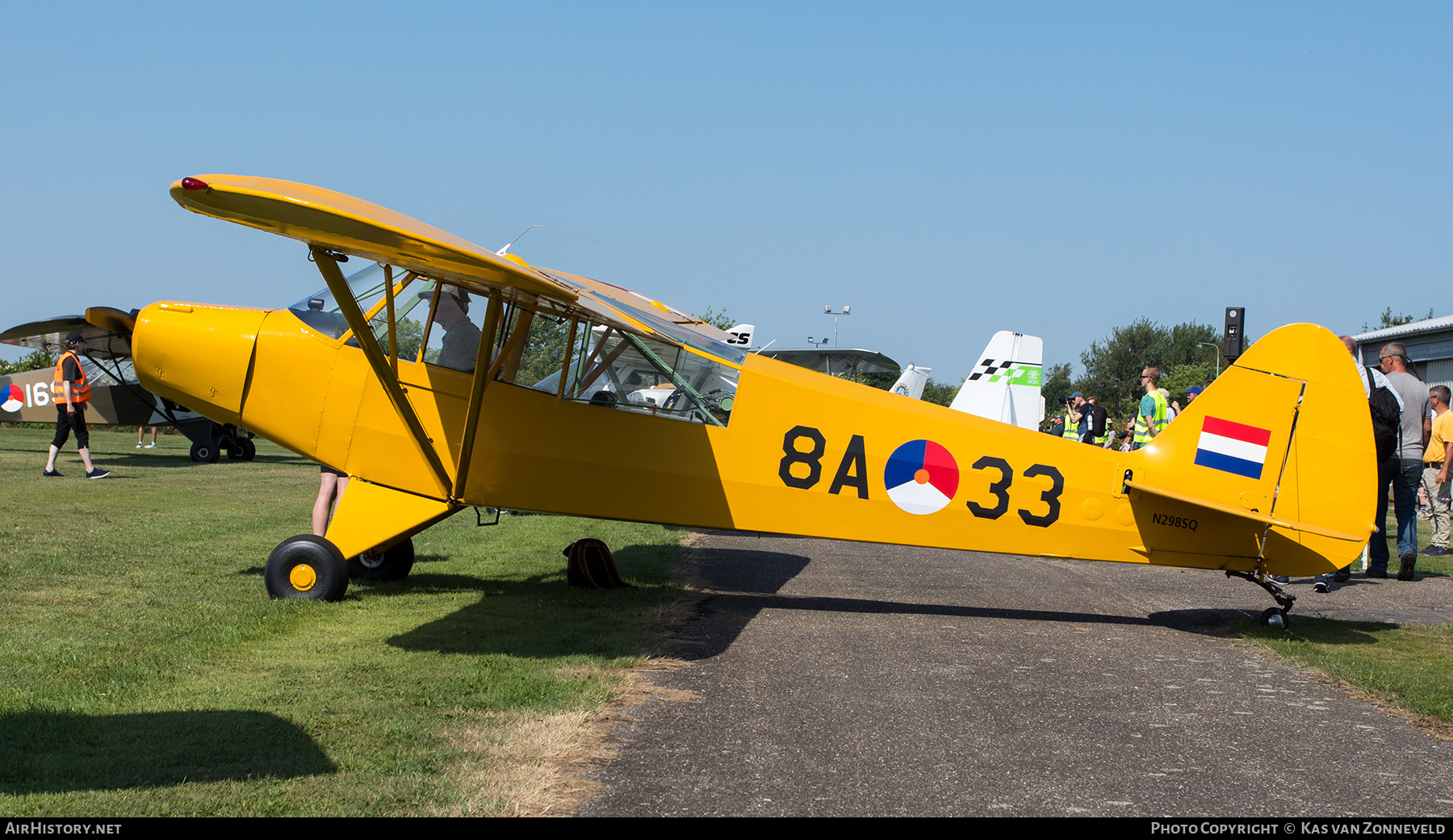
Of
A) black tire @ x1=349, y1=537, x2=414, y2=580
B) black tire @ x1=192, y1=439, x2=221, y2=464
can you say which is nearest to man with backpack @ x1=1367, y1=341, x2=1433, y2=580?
black tire @ x1=349, y1=537, x2=414, y2=580

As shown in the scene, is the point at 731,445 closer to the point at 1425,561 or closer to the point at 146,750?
the point at 146,750

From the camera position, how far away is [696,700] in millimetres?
4797

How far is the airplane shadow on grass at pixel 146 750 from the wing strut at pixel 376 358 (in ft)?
8.09

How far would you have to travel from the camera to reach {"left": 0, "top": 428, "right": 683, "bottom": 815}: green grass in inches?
133

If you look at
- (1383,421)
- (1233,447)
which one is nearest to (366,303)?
(1233,447)

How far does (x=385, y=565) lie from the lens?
25.0ft

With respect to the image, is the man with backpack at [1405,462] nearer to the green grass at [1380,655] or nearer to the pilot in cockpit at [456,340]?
the green grass at [1380,655]

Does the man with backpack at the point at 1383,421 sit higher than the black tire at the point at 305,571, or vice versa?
the man with backpack at the point at 1383,421

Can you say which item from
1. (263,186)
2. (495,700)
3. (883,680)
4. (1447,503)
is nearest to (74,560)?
(263,186)

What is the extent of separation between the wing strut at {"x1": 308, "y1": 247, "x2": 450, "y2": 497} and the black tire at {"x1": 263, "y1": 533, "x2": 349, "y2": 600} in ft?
2.86

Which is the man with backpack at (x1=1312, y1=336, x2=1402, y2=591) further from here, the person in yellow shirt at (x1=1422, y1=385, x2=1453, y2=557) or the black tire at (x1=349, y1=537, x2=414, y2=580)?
the black tire at (x1=349, y1=537, x2=414, y2=580)

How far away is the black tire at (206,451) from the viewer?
65.7ft

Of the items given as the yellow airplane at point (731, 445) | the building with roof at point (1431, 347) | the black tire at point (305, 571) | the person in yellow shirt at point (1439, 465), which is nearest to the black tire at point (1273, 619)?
the yellow airplane at point (731, 445)
